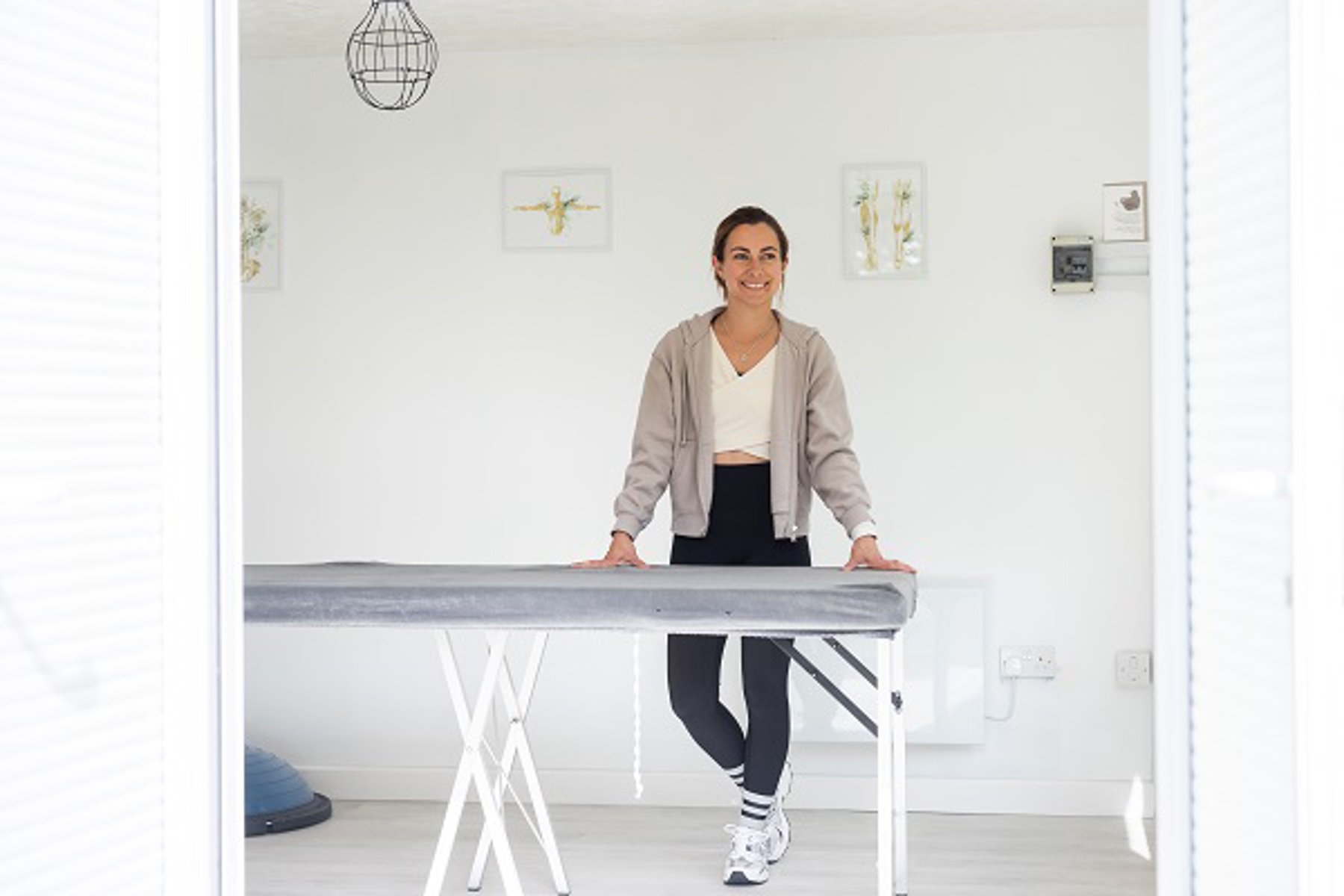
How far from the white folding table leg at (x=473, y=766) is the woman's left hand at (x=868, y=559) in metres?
0.76

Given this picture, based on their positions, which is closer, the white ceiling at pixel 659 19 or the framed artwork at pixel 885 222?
the white ceiling at pixel 659 19

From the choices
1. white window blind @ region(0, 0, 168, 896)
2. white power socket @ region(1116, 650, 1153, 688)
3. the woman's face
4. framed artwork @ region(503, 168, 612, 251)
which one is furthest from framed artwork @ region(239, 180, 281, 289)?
white window blind @ region(0, 0, 168, 896)

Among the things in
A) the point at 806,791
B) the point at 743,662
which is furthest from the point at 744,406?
the point at 806,791

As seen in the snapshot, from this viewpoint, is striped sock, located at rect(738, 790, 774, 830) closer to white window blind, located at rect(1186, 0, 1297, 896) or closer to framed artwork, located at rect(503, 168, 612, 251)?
framed artwork, located at rect(503, 168, 612, 251)

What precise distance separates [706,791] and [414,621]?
213 cm

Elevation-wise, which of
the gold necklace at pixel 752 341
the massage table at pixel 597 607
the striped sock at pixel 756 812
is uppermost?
the gold necklace at pixel 752 341

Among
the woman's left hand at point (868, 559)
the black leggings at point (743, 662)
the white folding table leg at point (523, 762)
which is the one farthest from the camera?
the black leggings at point (743, 662)

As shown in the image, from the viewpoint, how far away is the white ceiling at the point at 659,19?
4.72 metres

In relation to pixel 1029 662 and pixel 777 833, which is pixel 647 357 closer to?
pixel 1029 662

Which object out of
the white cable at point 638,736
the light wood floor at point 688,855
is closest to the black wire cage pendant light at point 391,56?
the white cable at point 638,736

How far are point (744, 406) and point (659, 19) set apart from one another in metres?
1.37

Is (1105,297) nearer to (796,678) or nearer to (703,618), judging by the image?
(796,678)

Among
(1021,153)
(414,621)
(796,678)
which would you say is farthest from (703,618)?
(1021,153)

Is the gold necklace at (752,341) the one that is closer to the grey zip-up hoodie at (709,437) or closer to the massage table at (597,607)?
the grey zip-up hoodie at (709,437)
